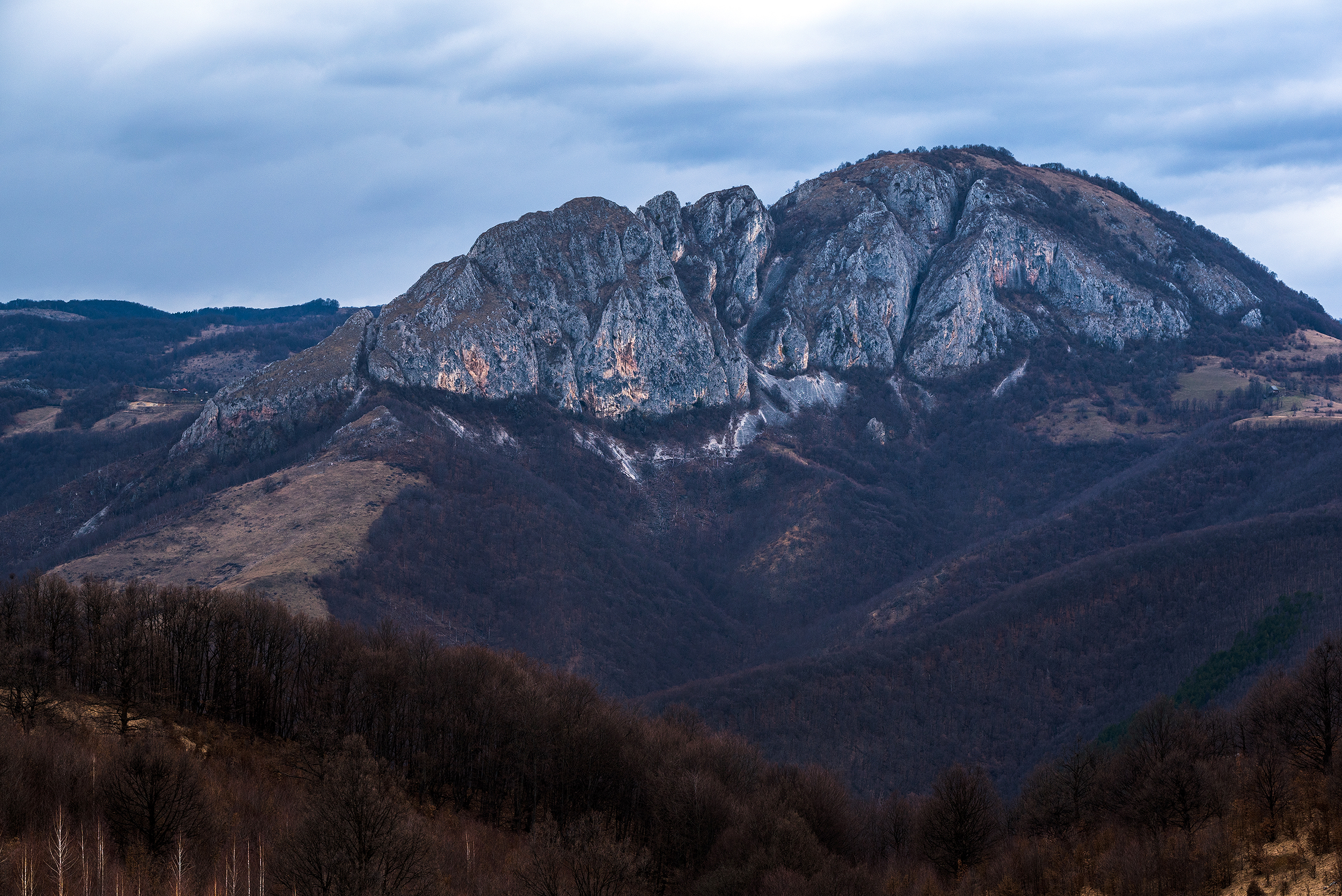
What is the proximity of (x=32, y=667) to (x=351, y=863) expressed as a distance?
50517 millimetres

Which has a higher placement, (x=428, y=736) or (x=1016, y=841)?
(x=428, y=736)

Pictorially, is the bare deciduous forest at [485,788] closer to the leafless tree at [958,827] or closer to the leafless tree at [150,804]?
the leafless tree at [150,804]

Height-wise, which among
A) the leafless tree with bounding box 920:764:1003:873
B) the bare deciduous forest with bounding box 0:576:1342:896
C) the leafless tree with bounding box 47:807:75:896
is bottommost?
the leafless tree with bounding box 920:764:1003:873

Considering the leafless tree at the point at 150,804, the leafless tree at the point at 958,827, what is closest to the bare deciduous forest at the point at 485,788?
the leafless tree at the point at 150,804

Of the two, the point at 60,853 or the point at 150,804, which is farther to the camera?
the point at 150,804

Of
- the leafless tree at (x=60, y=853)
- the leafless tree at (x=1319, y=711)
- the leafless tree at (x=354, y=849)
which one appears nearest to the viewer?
the leafless tree at (x=60, y=853)

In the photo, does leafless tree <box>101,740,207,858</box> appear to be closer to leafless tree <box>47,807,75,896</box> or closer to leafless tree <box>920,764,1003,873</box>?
leafless tree <box>47,807,75,896</box>

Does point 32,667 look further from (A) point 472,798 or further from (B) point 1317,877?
(B) point 1317,877

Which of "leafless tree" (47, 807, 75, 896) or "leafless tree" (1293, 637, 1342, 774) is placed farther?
"leafless tree" (1293, 637, 1342, 774)

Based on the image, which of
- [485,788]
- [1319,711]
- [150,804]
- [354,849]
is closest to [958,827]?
[1319,711]

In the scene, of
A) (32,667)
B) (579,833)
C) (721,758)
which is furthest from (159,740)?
(721,758)

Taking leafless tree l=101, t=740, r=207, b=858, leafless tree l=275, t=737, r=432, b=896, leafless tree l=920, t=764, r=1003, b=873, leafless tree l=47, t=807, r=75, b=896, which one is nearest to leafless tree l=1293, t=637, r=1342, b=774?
leafless tree l=920, t=764, r=1003, b=873

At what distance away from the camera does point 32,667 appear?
95.4 meters

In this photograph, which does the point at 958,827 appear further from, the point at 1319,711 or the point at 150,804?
the point at 150,804
